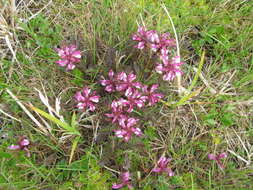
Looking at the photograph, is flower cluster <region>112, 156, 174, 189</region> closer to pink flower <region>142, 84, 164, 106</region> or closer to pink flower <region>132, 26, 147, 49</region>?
pink flower <region>142, 84, 164, 106</region>

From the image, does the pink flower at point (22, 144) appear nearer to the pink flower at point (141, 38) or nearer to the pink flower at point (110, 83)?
the pink flower at point (110, 83)

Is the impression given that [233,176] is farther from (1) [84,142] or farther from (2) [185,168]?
(1) [84,142]

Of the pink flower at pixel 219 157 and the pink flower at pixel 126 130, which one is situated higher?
the pink flower at pixel 126 130

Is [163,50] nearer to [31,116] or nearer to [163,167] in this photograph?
[163,167]

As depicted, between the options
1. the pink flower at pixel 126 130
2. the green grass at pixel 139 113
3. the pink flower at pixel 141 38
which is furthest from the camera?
the green grass at pixel 139 113

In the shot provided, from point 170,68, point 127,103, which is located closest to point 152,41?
point 170,68

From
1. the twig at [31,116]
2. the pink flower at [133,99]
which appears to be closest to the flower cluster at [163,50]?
the pink flower at [133,99]

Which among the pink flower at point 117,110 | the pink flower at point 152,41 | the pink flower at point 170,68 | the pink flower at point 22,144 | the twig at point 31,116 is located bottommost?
the pink flower at point 22,144

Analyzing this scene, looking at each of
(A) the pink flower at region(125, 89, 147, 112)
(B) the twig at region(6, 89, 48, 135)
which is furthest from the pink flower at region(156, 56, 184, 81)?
(B) the twig at region(6, 89, 48, 135)
